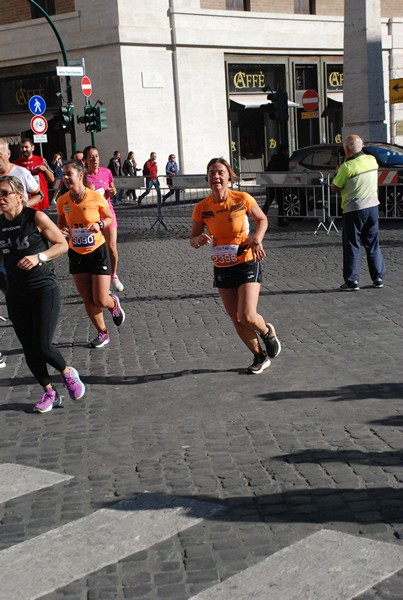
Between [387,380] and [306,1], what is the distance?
33558mm

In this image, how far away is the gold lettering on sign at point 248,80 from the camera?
3647 cm

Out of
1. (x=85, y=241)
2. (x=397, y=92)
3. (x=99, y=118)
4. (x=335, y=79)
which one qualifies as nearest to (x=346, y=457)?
(x=85, y=241)

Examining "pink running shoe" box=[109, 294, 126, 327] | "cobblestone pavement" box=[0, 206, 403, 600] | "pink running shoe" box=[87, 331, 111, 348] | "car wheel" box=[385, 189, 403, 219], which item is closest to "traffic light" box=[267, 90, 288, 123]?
"car wheel" box=[385, 189, 403, 219]

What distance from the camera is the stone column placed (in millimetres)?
23656

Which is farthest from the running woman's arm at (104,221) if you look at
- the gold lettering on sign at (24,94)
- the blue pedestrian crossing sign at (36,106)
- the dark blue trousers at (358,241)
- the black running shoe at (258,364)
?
the gold lettering on sign at (24,94)

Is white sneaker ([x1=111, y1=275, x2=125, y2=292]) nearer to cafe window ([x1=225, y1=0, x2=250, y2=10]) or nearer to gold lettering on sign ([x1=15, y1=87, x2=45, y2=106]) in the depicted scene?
gold lettering on sign ([x1=15, y1=87, x2=45, y2=106])

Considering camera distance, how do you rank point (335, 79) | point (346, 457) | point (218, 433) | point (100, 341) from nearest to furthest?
point (346, 457)
point (218, 433)
point (100, 341)
point (335, 79)

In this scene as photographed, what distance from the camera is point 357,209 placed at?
1148cm

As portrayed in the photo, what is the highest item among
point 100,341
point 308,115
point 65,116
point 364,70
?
point 364,70

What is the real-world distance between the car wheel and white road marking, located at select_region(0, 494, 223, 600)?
13877 millimetres

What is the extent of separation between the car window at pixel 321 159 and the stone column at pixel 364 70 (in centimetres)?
293

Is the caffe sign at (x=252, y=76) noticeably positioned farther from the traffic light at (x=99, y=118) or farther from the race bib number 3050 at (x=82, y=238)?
the race bib number 3050 at (x=82, y=238)

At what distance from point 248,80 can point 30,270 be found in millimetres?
31443

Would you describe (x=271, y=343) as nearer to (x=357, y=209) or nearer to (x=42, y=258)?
(x=42, y=258)
